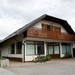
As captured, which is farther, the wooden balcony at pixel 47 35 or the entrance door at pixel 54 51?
the entrance door at pixel 54 51

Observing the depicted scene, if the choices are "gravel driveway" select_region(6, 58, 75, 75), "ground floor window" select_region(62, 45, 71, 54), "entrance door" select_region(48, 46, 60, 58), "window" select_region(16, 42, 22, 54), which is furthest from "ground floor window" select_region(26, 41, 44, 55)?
"gravel driveway" select_region(6, 58, 75, 75)

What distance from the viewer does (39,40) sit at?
69.1 feet

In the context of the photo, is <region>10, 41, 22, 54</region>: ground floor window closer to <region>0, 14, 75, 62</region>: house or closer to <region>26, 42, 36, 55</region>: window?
<region>0, 14, 75, 62</region>: house

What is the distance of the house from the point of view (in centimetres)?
1916

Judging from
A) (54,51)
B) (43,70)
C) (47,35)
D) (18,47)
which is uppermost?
(47,35)

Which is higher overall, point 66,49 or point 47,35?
point 47,35

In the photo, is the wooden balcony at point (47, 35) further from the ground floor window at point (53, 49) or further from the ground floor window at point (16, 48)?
the ground floor window at point (16, 48)

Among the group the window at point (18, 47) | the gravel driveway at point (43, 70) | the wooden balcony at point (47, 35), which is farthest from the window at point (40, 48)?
the gravel driveway at point (43, 70)

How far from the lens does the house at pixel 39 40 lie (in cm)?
1916

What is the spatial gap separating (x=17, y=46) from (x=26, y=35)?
11.8 ft

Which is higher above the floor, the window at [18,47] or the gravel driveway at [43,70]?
the window at [18,47]

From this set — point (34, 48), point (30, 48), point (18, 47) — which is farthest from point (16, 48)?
point (34, 48)

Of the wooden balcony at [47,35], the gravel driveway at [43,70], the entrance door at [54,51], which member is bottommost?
the gravel driveway at [43,70]

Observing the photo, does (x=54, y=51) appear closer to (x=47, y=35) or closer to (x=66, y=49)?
(x=66, y=49)
